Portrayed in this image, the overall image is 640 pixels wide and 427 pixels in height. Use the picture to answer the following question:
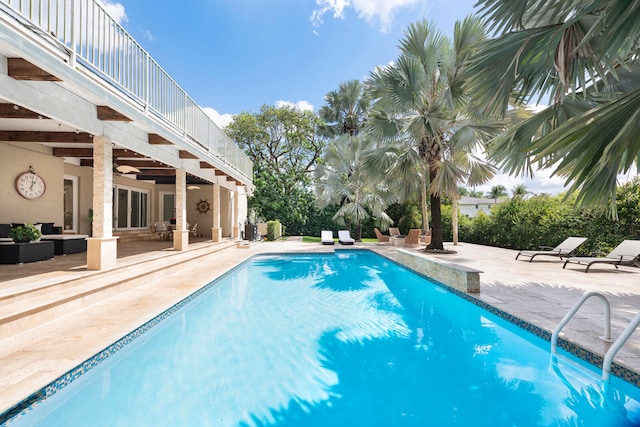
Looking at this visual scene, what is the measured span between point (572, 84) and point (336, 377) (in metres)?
5.22

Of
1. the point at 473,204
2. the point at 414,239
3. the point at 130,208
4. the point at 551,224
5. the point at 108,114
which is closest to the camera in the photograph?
the point at 108,114

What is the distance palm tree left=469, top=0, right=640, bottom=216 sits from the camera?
2.48 metres

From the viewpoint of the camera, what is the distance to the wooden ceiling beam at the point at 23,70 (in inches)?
155

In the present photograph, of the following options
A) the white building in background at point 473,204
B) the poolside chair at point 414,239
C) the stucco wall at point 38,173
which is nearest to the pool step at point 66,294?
the stucco wall at point 38,173

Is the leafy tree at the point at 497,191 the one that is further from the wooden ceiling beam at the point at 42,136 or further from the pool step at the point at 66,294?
the wooden ceiling beam at the point at 42,136

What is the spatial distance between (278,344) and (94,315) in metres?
2.73

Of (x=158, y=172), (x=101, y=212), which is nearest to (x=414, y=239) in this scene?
(x=158, y=172)

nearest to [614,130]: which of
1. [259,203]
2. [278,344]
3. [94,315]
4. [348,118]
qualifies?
[278,344]

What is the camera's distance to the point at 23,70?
156 inches

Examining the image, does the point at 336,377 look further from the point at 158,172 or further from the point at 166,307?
the point at 158,172

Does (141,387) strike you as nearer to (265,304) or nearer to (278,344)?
(278,344)

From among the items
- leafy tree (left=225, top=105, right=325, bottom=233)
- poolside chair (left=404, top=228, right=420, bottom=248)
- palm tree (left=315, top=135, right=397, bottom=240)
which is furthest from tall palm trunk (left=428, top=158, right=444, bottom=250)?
leafy tree (left=225, top=105, right=325, bottom=233)

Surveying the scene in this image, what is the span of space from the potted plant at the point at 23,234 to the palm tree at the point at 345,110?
19103 mm

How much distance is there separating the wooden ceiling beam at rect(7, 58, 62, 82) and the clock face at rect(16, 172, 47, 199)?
17.4ft
